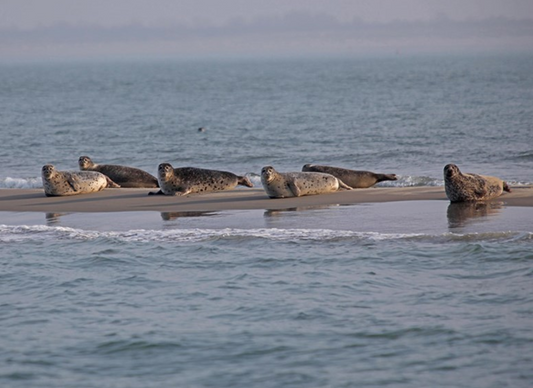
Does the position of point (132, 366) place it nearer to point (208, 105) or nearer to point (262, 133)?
point (262, 133)

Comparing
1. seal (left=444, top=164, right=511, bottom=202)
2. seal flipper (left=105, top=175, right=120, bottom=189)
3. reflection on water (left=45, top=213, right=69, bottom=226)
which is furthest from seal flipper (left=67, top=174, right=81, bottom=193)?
seal (left=444, top=164, right=511, bottom=202)

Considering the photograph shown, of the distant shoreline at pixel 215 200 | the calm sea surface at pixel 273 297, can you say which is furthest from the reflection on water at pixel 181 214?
the distant shoreline at pixel 215 200

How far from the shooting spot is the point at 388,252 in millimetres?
10508

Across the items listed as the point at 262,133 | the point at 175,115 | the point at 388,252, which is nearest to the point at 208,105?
the point at 175,115

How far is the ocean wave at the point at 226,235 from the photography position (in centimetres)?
1095

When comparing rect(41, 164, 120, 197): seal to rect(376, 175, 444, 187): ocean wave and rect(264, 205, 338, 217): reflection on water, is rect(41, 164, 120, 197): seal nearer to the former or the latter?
rect(264, 205, 338, 217): reflection on water

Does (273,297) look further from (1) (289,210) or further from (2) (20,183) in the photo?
(2) (20,183)

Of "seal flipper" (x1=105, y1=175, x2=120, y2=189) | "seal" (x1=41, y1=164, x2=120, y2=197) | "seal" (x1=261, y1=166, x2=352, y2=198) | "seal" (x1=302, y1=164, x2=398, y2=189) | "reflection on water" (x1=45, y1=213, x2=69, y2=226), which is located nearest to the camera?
"reflection on water" (x1=45, y1=213, x2=69, y2=226)

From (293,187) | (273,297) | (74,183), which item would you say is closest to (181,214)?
(293,187)

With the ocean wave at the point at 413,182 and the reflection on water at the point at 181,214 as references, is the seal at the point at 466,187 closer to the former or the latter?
the reflection on water at the point at 181,214

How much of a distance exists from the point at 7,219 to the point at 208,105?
39.3m

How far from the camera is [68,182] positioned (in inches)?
611

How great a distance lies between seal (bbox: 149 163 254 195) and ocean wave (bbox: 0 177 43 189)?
3985 millimetres

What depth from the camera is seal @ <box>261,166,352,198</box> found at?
1427 cm
